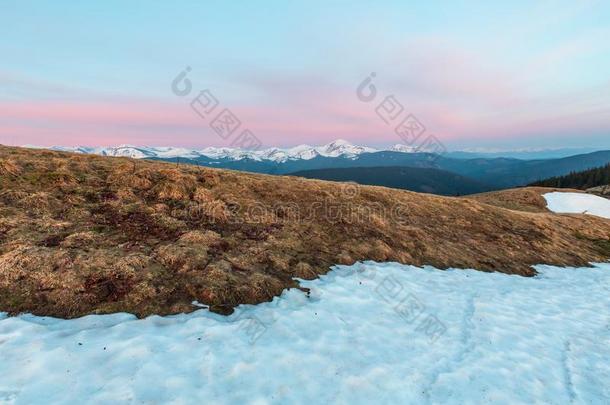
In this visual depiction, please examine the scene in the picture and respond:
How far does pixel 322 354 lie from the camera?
877 centimetres

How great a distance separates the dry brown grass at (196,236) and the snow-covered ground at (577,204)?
38.9 metres

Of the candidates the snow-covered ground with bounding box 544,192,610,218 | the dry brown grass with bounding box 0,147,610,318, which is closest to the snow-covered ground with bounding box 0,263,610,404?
the dry brown grass with bounding box 0,147,610,318

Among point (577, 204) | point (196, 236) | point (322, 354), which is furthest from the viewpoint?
point (577, 204)

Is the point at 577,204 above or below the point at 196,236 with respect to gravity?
below

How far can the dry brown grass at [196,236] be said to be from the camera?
10.2 m

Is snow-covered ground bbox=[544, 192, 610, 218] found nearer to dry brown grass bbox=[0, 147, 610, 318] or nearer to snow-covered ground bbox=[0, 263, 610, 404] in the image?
dry brown grass bbox=[0, 147, 610, 318]

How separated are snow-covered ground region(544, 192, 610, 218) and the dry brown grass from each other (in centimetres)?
3891

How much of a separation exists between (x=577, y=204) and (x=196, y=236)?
75.0 m

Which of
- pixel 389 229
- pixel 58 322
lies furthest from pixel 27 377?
pixel 389 229

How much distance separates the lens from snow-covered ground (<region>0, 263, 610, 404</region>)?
6980mm

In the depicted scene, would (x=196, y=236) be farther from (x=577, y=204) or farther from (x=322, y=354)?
(x=577, y=204)

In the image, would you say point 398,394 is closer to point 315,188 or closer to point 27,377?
point 27,377

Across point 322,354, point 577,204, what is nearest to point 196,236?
point 322,354

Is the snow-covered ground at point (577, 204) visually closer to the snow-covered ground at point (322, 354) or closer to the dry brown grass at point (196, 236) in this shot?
the dry brown grass at point (196, 236)
